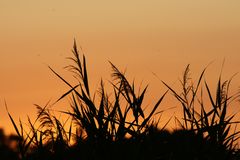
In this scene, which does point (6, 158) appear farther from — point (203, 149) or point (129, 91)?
point (203, 149)

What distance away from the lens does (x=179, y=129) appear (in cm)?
605

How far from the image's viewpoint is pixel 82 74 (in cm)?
600

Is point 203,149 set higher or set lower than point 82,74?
lower

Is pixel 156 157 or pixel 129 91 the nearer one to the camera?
pixel 156 157

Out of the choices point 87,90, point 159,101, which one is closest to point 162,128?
point 159,101

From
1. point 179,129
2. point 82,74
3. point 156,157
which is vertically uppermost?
point 82,74

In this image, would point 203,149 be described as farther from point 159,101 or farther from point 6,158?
point 6,158

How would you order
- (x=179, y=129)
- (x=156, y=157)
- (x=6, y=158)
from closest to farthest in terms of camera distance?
(x=156, y=157), (x=6, y=158), (x=179, y=129)

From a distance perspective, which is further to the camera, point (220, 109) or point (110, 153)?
point (220, 109)

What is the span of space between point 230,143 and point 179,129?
468 mm

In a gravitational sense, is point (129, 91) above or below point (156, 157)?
above

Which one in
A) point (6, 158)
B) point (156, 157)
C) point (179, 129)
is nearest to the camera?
point (156, 157)

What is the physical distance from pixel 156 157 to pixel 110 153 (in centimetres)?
32

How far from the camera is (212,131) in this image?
5711mm
